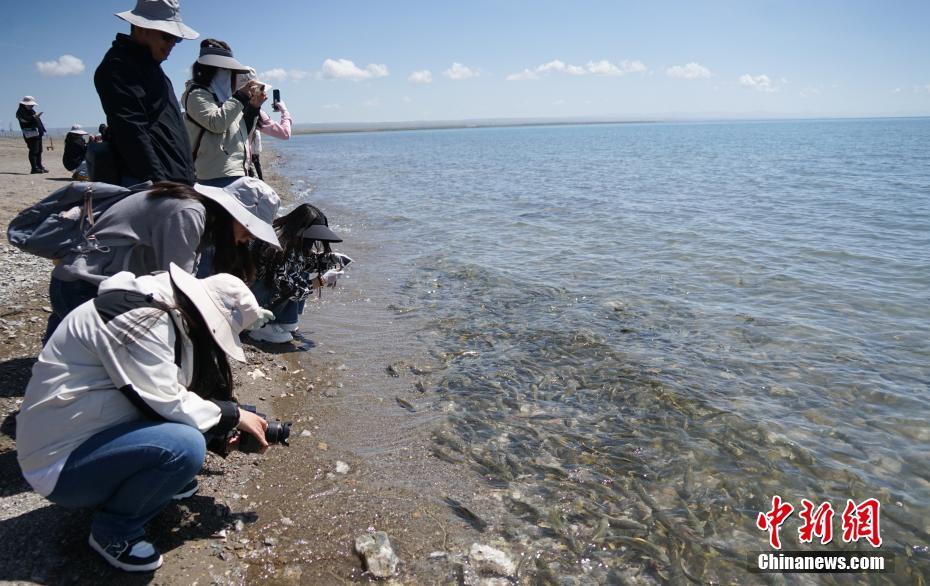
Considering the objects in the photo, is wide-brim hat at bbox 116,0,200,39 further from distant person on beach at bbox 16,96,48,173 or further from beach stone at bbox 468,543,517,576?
distant person on beach at bbox 16,96,48,173

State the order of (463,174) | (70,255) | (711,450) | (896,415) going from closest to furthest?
(70,255)
(711,450)
(896,415)
(463,174)

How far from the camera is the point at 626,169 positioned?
34.9 m

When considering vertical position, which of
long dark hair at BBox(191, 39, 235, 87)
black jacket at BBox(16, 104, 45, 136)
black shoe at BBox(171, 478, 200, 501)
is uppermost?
black jacket at BBox(16, 104, 45, 136)

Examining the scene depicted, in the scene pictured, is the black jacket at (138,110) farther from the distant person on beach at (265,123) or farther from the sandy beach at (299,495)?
the sandy beach at (299,495)

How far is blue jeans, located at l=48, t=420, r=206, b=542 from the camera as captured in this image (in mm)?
2650

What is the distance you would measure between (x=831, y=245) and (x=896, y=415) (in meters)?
8.69

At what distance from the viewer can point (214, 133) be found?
5703 mm

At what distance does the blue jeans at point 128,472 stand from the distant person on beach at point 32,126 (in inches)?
868

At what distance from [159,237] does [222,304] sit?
1.02 metres

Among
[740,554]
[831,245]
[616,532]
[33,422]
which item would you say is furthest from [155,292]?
[831,245]

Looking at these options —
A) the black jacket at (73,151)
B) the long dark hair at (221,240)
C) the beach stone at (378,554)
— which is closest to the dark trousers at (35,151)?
the black jacket at (73,151)

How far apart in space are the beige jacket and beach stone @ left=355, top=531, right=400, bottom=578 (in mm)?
4025

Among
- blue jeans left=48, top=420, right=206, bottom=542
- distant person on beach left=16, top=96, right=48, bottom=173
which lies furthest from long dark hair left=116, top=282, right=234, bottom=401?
distant person on beach left=16, top=96, right=48, bottom=173

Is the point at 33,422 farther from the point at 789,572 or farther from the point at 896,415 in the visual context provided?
the point at 896,415
